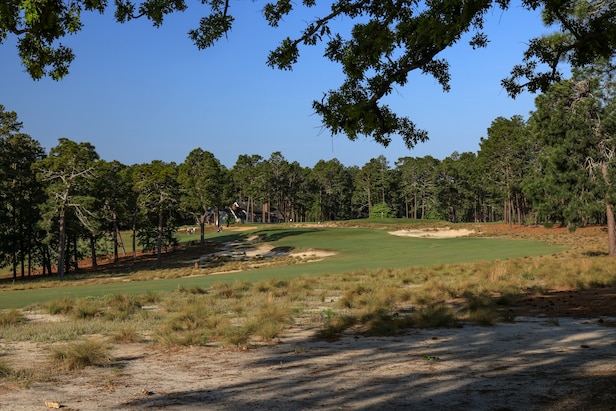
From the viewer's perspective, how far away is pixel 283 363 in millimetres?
8016

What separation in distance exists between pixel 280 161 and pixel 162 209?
5919 cm

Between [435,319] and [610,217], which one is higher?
[610,217]

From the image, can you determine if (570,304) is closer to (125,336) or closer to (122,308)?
(125,336)

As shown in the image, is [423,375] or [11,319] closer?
[423,375]

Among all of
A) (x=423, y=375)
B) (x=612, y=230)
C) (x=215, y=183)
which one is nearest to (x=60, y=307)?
(x=423, y=375)

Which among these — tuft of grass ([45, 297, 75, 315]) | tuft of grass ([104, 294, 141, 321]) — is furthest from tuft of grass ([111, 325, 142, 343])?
tuft of grass ([45, 297, 75, 315])

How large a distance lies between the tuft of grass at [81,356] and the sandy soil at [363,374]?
0.79 ft

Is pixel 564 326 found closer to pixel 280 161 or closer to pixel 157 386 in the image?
pixel 157 386

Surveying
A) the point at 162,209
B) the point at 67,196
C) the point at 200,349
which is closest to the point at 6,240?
the point at 67,196

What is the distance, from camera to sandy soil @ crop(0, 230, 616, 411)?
5734 mm

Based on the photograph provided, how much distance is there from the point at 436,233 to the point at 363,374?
64.3 meters

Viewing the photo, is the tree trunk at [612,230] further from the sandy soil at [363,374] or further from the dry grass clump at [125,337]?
the dry grass clump at [125,337]

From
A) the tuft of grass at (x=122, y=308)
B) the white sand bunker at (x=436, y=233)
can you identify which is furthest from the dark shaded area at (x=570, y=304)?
the white sand bunker at (x=436, y=233)

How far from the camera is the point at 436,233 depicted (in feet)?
227
